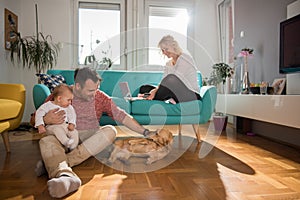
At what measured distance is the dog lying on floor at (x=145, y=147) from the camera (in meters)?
1.63

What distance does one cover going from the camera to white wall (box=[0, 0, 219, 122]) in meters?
3.80

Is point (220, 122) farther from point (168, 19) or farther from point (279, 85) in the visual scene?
point (168, 19)

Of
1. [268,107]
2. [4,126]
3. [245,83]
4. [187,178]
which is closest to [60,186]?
[187,178]

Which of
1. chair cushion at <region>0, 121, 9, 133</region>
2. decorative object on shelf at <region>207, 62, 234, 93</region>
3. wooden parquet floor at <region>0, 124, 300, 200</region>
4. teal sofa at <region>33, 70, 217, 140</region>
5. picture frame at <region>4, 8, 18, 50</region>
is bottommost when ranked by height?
wooden parquet floor at <region>0, 124, 300, 200</region>

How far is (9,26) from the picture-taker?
3.42 metres

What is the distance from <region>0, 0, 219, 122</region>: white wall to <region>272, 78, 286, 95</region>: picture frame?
1.72 meters

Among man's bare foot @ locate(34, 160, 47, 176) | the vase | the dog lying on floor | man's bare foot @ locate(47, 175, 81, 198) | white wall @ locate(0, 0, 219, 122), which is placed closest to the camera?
man's bare foot @ locate(47, 175, 81, 198)

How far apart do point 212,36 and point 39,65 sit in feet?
8.98

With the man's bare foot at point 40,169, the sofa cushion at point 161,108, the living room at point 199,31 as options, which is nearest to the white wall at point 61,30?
the living room at point 199,31

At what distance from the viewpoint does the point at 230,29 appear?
416 centimetres

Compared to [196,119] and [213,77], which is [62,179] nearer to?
[196,119]

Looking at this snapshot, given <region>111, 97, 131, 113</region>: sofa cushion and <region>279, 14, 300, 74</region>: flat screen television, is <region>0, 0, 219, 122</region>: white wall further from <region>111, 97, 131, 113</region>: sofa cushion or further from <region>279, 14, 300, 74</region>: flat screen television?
<region>111, 97, 131, 113</region>: sofa cushion

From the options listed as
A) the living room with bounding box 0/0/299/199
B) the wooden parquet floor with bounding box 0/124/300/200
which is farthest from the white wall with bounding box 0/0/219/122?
the wooden parquet floor with bounding box 0/124/300/200

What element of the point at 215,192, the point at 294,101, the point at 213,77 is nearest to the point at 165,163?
the point at 215,192
